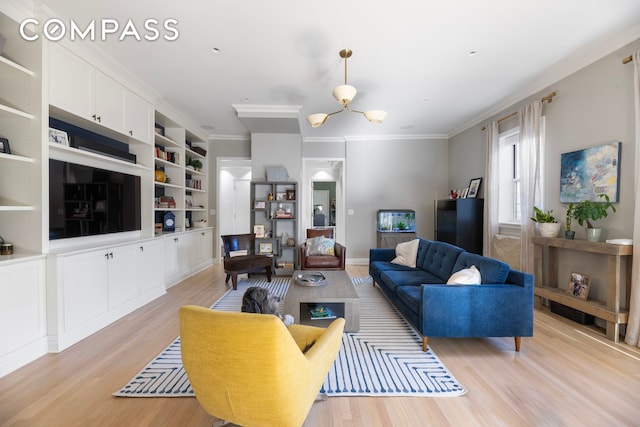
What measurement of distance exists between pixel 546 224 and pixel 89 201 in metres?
5.03

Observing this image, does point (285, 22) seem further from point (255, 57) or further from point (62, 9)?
point (62, 9)

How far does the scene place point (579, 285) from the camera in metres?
2.89

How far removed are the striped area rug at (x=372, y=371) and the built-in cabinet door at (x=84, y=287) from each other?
91 centimetres

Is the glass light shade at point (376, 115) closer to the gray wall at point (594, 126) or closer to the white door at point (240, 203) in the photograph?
the gray wall at point (594, 126)

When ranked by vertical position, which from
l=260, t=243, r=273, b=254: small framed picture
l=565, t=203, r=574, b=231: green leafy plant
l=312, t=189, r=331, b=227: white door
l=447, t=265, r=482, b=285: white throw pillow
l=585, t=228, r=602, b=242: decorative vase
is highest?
l=312, t=189, r=331, b=227: white door

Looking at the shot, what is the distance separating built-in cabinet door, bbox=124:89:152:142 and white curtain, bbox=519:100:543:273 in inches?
196

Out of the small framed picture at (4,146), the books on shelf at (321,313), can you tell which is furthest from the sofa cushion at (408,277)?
the small framed picture at (4,146)

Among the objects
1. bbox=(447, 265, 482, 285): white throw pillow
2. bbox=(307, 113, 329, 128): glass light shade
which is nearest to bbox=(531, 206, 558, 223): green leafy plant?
bbox=(447, 265, 482, 285): white throw pillow

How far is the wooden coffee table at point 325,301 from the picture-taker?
252 cm

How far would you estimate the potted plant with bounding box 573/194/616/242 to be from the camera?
2615mm

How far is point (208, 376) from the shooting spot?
1197mm

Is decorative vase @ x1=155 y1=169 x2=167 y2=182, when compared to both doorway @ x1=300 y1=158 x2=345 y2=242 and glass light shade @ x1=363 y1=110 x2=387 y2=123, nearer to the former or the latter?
Result: doorway @ x1=300 y1=158 x2=345 y2=242

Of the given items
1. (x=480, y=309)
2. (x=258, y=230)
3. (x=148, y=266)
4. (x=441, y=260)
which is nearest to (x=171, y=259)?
(x=148, y=266)

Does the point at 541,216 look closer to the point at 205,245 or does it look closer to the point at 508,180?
the point at 508,180
